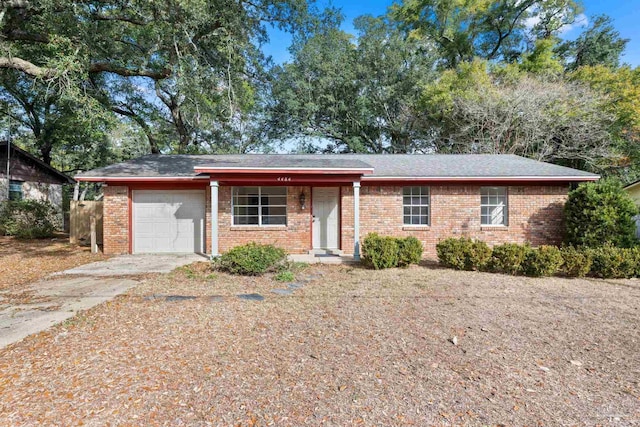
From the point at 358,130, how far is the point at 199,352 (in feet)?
61.7

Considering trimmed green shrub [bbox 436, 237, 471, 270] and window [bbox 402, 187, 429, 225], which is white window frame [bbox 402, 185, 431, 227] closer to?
window [bbox 402, 187, 429, 225]

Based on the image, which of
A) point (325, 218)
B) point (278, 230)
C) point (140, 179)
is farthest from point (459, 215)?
point (140, 179)

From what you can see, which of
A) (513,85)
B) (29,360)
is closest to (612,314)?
(29,360)

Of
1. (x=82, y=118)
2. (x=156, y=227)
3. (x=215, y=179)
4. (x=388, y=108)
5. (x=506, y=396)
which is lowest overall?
(x=506, y=396)

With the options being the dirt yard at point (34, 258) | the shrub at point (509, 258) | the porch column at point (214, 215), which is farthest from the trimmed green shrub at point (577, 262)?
the dirt yard at point (34, 258)

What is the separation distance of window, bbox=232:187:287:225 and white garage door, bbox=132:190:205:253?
1204 mm

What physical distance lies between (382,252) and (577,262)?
4182 millimetres

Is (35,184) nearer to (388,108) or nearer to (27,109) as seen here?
(27,109)

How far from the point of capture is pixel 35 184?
17.0m

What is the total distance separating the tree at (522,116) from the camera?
1580 cm

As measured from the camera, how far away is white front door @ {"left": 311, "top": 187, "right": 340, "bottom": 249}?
10656 mm

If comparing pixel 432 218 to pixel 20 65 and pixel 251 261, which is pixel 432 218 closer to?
pixel 251 261

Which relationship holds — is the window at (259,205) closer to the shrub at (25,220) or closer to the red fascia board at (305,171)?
the red fascia board at (305,171)

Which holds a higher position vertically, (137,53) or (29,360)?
(137,53)
